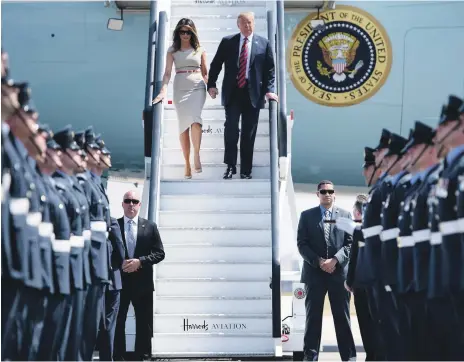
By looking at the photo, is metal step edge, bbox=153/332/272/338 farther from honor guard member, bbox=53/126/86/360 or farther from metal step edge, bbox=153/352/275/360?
honor guard member, bbox=53/126/86/360

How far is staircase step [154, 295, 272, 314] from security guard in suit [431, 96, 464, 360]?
273 cm

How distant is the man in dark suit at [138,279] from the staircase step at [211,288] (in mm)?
431

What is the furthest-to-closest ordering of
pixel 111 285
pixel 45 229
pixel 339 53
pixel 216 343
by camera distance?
pixel 339 53 → pixel 216 343 → pixel 111 285 → pixel 45 229

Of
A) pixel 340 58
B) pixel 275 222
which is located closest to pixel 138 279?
pixel 275 222

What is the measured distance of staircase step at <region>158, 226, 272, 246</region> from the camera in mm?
8789

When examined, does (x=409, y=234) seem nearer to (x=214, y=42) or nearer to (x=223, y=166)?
(x=223, y=166)

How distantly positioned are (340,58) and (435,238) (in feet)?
24.4

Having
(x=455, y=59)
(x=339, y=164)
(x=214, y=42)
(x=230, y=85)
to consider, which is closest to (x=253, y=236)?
(x=230, y=85)

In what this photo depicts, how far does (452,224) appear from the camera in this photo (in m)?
5.65

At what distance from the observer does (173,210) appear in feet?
29.4

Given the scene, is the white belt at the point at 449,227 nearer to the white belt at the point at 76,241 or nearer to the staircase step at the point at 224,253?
the white belt at the point at 76,241

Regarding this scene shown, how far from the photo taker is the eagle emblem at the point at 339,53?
1305 centimetres

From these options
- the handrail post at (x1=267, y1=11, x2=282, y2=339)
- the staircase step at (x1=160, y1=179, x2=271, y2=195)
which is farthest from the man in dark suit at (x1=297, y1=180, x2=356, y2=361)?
the staircase step at (x1=160, y1=179, x2=271, y2=195)

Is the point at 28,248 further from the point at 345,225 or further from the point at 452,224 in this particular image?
the point at 345,225
